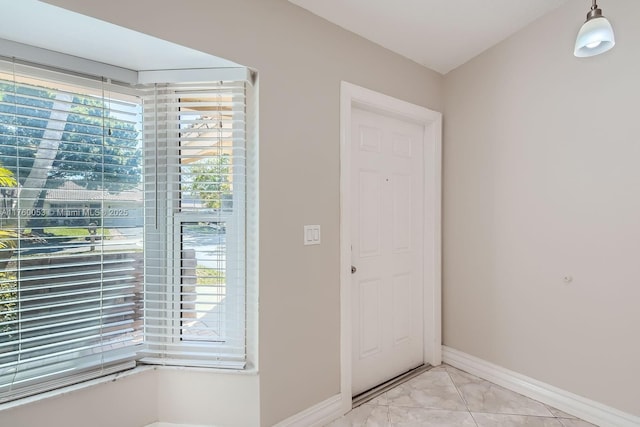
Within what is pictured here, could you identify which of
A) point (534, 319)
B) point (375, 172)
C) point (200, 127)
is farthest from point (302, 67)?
point (534, 319)

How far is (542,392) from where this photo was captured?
2012 mm

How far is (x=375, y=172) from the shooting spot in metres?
2.21

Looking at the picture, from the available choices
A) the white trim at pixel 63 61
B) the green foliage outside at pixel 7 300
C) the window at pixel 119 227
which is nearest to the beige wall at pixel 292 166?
the window at pixel 119 227

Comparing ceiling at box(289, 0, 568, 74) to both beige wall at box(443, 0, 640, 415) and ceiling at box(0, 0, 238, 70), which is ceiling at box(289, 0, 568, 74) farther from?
ceiling at box(0, 0, 238, 70)

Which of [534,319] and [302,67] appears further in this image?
[534,319]

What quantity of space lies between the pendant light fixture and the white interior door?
1.13 metres

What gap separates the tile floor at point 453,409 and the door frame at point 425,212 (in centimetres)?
19

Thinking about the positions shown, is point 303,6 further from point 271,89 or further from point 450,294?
point 450,294

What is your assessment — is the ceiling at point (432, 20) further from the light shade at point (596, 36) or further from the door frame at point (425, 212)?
the light shade at point (596, 36)

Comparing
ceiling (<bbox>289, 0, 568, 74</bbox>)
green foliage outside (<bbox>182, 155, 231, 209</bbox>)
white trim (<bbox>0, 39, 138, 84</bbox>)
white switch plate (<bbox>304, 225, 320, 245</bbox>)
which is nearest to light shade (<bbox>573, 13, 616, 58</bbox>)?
ceiling (<bbox>289, 0, 568, 74</bbox>)

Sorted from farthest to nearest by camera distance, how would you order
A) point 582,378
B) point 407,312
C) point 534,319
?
point 407,312, point 534,319, point 582,378

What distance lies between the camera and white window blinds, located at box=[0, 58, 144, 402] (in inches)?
53.6

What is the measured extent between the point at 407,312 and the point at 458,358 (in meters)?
0.56

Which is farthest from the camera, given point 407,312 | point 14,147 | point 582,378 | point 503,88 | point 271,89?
point 407,312
